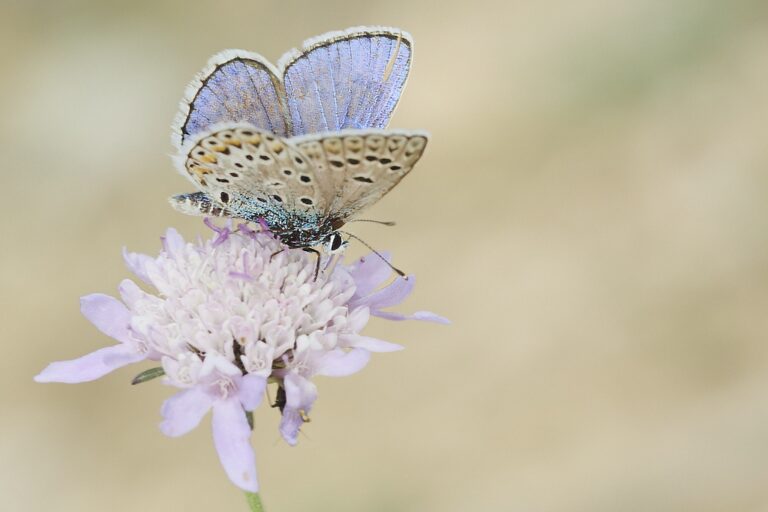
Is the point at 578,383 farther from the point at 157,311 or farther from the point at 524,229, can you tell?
the point at 157,311

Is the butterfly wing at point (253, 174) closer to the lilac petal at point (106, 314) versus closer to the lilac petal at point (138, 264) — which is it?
the lilac petal at point (138, 264)

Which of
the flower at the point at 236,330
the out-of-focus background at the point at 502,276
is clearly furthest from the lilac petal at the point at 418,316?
the out-of-focus background at the point at 502,276

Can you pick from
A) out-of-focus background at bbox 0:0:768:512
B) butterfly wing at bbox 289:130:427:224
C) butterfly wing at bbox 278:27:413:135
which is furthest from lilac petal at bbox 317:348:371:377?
out-of-focus background at bbox 0:0:768:512

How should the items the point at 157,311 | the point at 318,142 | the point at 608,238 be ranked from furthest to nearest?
the point at 608,238 < the point at 157,311 < the point at 318,142

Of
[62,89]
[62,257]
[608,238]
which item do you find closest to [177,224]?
[62,257]

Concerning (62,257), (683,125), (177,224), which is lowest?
(62,257)

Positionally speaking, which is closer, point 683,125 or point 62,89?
point 683,125

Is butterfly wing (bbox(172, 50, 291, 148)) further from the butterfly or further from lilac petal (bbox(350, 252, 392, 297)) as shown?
lilac petal (bbox(350, 252, 392, 297))
